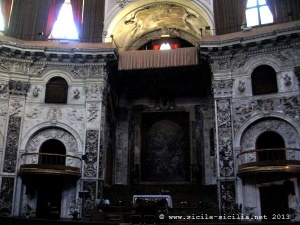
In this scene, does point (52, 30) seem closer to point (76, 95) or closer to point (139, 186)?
point (76, 95)

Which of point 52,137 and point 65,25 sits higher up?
point 65,25

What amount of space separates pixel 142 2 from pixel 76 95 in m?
6.40

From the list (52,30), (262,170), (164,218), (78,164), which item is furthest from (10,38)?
(262,170)

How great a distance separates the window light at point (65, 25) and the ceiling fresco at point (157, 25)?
2341 millimetres

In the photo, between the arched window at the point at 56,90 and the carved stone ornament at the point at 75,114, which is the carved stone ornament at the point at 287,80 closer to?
the carved stone ornament at the point at 75,114

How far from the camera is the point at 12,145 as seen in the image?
16062 mm

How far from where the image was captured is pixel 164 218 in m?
12.1

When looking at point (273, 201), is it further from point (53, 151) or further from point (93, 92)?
point (53, 151)

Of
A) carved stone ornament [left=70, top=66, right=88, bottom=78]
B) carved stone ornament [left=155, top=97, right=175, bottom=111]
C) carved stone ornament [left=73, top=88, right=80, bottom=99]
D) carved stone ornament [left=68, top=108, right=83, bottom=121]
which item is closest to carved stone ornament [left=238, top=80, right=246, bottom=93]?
carved stone ornament [left=155, top=97, right=175, bottom=111]

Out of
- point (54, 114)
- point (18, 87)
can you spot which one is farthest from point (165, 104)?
point (18, 87)

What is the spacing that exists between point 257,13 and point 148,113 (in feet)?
25.4

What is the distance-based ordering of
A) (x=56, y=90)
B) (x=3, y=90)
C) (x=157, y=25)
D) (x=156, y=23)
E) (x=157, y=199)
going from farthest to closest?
1. (x=157, y=25)
2. (x=156, y=23)
3. (x=56, y=90)
4. (x=3, y=90)
5. (x=157, y=199)

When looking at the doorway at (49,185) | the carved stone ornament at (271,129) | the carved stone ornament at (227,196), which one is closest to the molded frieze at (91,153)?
the doorway at (49,185)

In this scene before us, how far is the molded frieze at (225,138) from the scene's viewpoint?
15367 millimetres
